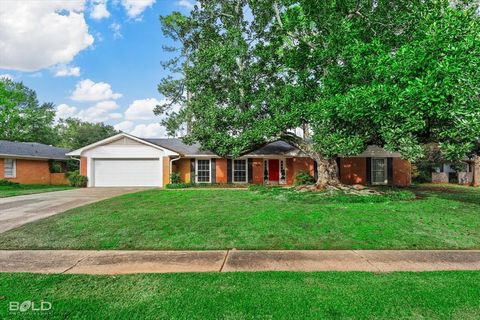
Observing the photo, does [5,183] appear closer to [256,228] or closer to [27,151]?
[27,151]

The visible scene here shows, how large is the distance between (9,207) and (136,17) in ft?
35.4

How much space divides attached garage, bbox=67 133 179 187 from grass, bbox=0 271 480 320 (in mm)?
16140

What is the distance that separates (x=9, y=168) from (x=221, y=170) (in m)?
16.4

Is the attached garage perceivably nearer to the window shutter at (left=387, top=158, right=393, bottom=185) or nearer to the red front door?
the red front door

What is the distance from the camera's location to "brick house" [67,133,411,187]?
66.6ft

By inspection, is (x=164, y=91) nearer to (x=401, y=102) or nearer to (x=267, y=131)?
(x=267, y=131)

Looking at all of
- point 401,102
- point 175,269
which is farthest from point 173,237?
point 401,102

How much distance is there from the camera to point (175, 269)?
190 inches

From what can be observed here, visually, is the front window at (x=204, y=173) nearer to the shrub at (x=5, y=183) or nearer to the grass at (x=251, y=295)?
the shrub at (x=5, y=183)

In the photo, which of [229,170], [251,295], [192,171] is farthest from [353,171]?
[251,295]

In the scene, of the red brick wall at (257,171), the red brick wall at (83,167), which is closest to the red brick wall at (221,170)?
the red brick wall at (257,171)

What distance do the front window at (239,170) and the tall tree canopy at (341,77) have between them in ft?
18.3

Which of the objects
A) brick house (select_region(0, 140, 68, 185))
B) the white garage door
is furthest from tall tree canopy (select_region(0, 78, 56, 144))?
the white garage door

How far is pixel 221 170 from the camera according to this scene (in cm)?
2116
